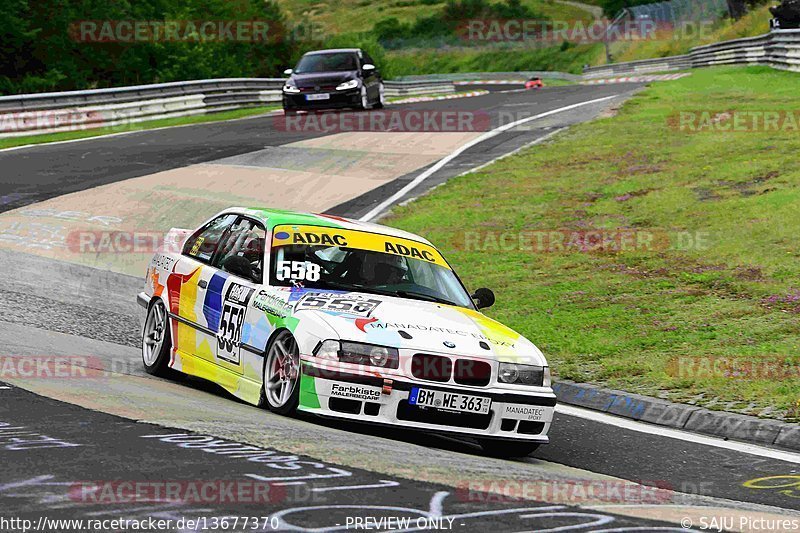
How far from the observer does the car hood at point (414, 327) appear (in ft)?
25.6

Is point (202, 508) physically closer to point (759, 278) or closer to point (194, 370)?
point (194, 370)

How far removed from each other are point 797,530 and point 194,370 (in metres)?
4.97

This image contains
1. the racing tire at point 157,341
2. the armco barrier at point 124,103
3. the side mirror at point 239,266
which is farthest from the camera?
the armco barrier at point 124,103

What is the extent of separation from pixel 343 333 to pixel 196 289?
2212mm

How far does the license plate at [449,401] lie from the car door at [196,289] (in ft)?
6.78

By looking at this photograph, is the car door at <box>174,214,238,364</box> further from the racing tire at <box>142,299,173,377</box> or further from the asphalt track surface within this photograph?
the asphalt track surface

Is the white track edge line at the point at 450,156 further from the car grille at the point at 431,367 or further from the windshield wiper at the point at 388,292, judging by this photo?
the car grille at the point at 431,367

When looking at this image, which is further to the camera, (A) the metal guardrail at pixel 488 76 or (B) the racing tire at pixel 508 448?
(A) the metal guardrail at pixel 488 76

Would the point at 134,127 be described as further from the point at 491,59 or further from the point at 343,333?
the point at 491,59

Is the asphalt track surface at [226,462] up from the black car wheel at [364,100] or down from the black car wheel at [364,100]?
down

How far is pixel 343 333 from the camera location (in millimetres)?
7766

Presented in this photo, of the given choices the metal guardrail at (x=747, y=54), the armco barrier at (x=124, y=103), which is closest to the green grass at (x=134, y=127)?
the armco barrier at (x=124, y=103)

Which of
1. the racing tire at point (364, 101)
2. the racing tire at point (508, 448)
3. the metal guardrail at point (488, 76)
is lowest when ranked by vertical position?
the racing tire at point (508, 448)

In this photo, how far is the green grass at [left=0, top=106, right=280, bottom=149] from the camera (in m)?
27.0
